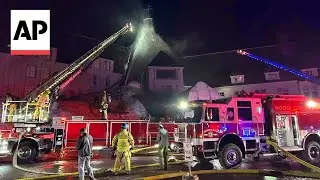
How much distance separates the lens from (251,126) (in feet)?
36.8

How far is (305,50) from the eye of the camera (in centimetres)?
4047

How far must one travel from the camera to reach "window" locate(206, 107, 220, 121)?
10.5 meters

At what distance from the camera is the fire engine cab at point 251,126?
34.2 feet

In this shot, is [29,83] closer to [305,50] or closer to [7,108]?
[7,108]

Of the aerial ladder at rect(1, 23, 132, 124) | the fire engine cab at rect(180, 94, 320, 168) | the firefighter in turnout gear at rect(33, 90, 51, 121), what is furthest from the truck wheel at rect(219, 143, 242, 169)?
the firefighter in turnout gear at rect(33, 90, 51, 121)

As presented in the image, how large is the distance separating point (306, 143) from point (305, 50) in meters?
33.2

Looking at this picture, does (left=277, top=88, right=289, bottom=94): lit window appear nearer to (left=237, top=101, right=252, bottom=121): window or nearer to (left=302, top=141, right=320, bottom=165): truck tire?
(left=302, top=141, right=320, bottom=165): truck tire

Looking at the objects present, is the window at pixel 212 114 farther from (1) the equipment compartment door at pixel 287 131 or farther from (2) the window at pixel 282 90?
(2) the window at pixel 282 90

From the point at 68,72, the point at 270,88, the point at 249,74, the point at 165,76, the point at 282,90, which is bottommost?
the point at 68,72

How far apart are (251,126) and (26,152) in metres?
10.7

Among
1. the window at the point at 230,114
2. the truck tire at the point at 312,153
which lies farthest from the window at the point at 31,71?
the truck tire at the point at 312,153

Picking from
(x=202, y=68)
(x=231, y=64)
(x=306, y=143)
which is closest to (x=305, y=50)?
(x=231, y=64)

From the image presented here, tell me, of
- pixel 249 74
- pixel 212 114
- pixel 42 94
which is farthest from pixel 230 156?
pixel 249 74

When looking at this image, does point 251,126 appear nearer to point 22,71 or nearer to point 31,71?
point 22,71
